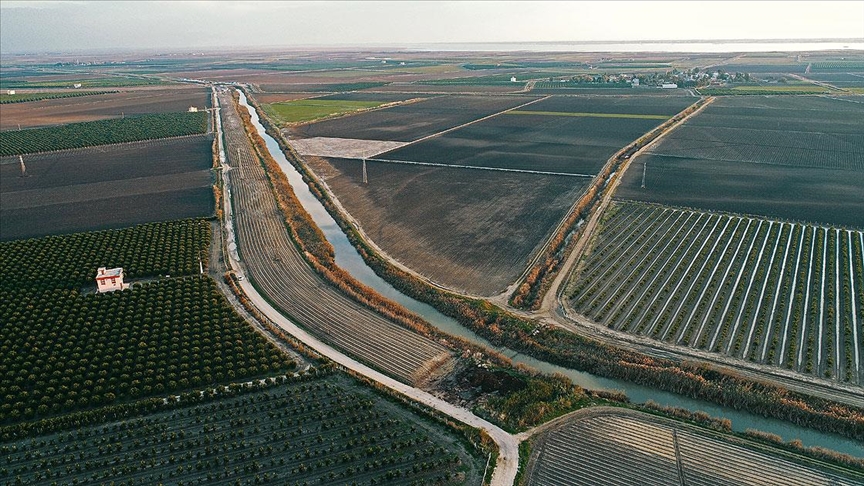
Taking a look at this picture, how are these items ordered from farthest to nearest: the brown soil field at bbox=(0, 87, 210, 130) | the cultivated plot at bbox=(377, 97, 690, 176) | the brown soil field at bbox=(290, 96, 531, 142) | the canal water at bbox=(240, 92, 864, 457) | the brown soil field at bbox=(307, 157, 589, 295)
→ the brown soil field at bbox=(0, 87, 210, 130) < the brown soil field at bbox=(290, 96, 531, 142) < the cultivated plot at bbox=(377, 97, 690, 176) < the brown soil field at bbox=(307, 157, 589, 295) < the canal water at bbox=(240, 92, 864, 457)

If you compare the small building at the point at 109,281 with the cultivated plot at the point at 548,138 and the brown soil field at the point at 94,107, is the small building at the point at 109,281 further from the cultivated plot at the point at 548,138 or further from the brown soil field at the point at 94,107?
the brown soil field at the point at 94,107

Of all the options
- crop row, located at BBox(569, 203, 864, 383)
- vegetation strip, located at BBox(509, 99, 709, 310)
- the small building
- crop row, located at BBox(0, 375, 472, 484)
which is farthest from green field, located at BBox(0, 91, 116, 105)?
crop row, located at BBox(569, 203, 864, 383)

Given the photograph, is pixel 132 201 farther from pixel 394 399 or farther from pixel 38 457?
pixel 394 399

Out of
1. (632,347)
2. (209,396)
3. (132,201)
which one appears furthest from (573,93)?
(209,396)

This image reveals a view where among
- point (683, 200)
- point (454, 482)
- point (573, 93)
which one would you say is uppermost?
point (573, 93)

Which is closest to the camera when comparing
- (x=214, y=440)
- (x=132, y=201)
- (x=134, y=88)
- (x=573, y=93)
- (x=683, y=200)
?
(x=214, y=440)

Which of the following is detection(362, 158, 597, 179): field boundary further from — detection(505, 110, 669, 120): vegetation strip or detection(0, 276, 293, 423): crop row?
detection(505, 110, 669, 120): vegetation strip

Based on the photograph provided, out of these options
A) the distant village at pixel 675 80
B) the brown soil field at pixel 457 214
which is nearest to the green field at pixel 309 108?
the brown soil field at pixel 457 214
